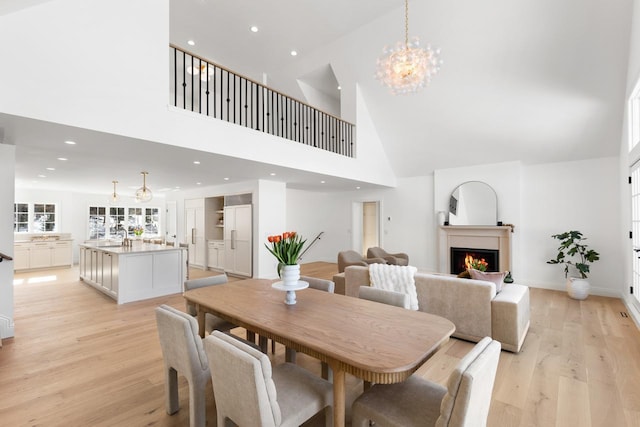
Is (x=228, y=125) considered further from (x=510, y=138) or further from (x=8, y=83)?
(x=510, y=138)

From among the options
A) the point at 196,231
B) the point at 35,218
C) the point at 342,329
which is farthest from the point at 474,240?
the point at 35,218

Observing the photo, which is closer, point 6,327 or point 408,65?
point 408,65

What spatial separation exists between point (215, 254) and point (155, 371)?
17.8 feet

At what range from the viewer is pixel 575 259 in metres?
5.76

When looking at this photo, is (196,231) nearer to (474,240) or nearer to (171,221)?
(171,221)

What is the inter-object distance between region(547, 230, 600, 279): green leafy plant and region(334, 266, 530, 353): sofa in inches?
107

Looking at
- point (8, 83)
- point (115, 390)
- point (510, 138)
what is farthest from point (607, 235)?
point (8, 83)

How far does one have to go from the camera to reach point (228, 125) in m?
4.09

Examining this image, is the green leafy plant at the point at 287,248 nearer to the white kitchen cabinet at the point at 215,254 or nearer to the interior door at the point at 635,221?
the interior door at the point at 635,221

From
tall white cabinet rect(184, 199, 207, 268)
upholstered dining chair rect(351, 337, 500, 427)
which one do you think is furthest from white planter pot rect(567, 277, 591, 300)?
tall white cabinet rect(184, 199, 207, 268)

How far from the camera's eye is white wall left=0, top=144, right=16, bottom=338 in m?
3.44

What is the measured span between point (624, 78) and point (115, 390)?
7.25 meters

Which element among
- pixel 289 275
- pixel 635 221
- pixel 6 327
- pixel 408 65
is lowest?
pixel 6 327

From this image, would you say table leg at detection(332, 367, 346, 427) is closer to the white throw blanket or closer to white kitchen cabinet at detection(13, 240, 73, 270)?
the white throw blanket
